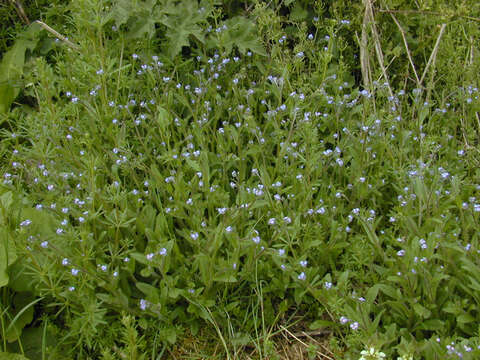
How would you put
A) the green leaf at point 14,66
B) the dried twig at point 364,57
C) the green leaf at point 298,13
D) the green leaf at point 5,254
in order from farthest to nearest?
1. the green leaf at point 298,13
2. the green leaf at point 14,66
3. the dried twig at point 364,57
4. the green leaf at point 5,254

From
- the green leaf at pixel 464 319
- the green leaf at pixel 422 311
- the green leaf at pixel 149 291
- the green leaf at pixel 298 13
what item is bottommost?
the green leaf at pixel 464 319

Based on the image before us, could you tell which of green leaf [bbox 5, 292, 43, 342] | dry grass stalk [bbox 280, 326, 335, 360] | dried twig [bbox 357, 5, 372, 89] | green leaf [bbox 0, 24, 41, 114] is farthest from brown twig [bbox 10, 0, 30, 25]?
dry grass stalk [bbox 280, 326, 335, 360]

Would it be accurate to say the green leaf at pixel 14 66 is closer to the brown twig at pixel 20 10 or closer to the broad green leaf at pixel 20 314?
the brown twig at pixel 20 10

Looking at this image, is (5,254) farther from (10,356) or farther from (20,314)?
(10,356)

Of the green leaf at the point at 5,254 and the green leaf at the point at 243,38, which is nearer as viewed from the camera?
the green leaf at the point at 5,254

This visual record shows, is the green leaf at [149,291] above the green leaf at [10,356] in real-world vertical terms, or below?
above

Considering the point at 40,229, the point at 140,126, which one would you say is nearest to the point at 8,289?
the point at 40,229

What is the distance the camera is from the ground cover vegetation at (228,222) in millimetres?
2367

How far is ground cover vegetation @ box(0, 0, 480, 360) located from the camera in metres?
2.37

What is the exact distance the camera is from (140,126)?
3363 millimetres

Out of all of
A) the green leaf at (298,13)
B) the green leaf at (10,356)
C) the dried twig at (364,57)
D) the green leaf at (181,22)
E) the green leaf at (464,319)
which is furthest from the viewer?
the green leaf at (298,13)

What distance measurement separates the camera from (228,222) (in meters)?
2.51

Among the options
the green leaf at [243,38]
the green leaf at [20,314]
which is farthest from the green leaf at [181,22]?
the green leaf at [20,314]

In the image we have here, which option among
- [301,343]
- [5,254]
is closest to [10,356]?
[5,254]
